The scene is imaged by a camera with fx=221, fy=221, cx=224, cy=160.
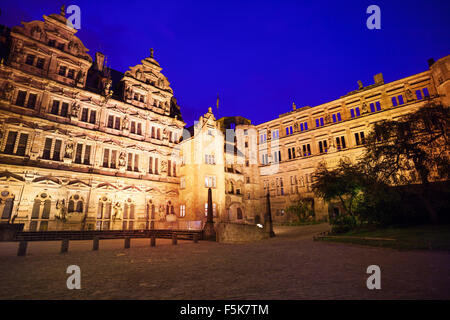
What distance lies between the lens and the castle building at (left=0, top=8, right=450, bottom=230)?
70.5ft

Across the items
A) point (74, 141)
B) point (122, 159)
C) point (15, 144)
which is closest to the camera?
point (15, 144)

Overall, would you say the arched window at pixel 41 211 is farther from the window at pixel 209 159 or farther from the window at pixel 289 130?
the window at pixel 289 130

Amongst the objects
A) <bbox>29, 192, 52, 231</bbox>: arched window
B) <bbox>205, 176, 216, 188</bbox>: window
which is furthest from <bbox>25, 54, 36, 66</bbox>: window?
<bbox>205, 176, 216, 188</bbox>: window

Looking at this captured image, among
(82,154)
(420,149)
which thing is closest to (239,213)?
(82,154)

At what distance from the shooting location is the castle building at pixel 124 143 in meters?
21.5

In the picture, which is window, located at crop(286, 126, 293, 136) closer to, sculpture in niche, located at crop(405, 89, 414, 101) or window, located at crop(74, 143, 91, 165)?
sculpture in niche, located at crop(405, 89, 414, 101)

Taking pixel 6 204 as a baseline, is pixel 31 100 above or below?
above

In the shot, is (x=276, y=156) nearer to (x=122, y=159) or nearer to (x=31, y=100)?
(x=122, y=159)

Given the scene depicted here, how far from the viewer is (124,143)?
91.4 ft

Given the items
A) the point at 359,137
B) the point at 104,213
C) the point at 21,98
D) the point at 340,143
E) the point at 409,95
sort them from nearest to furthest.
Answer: the point at 21,98 → the point at 104,213 → the point at 409,95 → the point at 359,137 → the point at 340,143

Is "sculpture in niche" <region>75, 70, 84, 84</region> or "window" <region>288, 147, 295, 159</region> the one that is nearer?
"sculpture in niche" <region>75, 70, 84, 84</region>

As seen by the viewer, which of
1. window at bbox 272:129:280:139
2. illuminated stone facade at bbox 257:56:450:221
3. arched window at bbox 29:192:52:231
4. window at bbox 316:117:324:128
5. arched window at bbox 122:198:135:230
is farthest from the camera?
window at bbox 272:129:280:139

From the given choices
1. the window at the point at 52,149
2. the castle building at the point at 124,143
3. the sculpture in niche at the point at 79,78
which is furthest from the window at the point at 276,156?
the window at the point at 52,149
